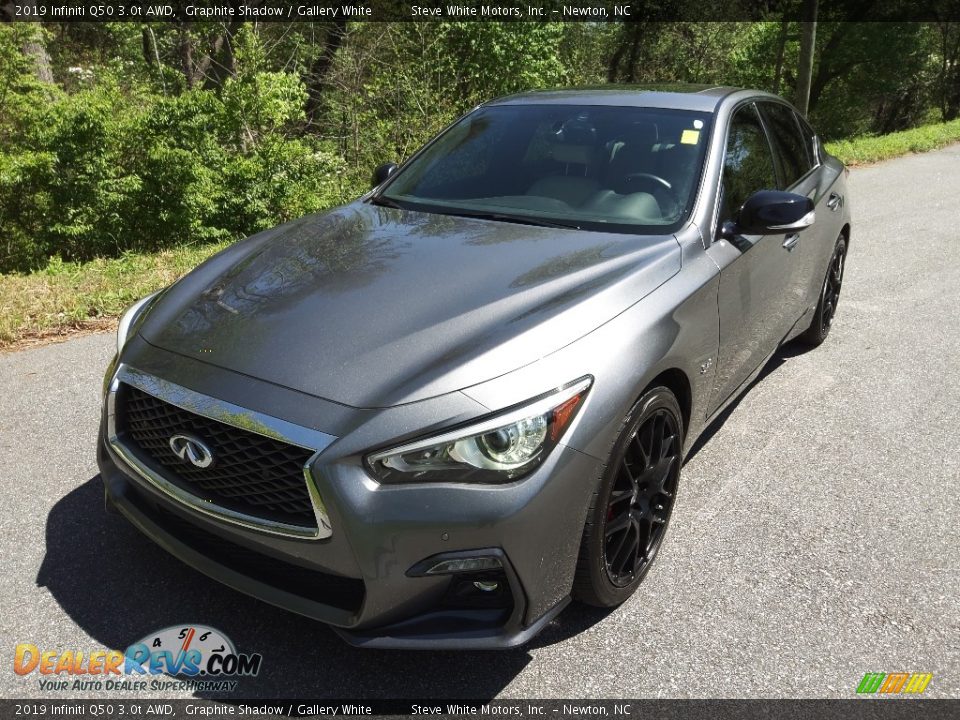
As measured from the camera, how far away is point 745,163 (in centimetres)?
372

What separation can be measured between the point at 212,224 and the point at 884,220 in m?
7.71

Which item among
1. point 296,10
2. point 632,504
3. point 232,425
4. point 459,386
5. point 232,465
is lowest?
point 632,504

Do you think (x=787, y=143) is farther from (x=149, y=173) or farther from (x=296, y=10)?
(x=296, y=10)

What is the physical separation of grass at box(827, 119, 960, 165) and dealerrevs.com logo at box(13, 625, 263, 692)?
1371 cm

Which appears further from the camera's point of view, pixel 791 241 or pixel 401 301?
pixel 791 241

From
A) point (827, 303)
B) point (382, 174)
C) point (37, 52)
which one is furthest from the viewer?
point (37, 52)

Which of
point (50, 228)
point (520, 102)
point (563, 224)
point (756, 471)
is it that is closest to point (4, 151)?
point (50, 228)

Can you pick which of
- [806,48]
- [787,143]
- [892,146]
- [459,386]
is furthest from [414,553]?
[892,146]

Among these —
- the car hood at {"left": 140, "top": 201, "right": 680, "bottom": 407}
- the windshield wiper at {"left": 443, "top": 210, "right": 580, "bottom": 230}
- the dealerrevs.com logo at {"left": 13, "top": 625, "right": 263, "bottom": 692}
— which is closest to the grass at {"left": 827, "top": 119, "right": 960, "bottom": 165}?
the windshield wiper at {"left": 443, "top": 210, "right": 580, "bottom": 230}

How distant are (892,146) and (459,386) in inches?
634

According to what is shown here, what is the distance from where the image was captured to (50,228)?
8.50 metres

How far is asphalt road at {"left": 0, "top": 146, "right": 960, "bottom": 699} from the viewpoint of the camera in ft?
8.08

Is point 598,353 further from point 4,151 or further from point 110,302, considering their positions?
point 4,151

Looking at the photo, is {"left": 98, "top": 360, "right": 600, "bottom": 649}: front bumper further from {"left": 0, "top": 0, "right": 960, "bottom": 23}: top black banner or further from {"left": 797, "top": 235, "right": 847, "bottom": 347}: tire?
{"left": 0, "top": 0, "right": 960, "bottom": 23}: top black banner
